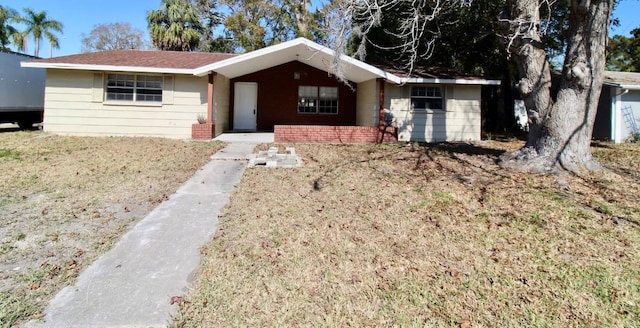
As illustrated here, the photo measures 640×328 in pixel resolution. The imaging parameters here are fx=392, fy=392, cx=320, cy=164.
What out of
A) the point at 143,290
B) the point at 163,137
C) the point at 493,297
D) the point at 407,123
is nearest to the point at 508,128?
the point at 407,123

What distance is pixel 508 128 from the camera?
1961cm

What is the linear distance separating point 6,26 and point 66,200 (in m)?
39.1

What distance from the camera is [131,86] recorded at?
14.0 meters

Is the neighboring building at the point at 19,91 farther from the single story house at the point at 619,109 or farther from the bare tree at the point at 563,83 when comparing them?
the single story house at the point at 619,109

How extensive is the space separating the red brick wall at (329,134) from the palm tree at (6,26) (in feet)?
113

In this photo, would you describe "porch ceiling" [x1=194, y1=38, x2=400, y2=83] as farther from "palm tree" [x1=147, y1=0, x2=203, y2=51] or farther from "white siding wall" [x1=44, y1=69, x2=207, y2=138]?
"palm tree" [x1=147, y1=0, x2=203, y2=51]

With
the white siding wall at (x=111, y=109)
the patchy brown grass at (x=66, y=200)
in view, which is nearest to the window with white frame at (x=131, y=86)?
the white siding wall at (x=111, y=109)

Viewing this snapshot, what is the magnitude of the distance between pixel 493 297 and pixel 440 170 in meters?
5.34

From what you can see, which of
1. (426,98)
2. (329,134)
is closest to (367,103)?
(426,98)

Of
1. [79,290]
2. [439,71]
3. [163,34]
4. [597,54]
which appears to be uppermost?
[163,34]

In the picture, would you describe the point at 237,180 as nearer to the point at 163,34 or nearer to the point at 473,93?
the point at 473,93

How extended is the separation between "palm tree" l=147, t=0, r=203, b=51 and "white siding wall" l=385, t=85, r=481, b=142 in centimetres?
1759

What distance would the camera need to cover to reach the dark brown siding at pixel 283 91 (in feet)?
57.4

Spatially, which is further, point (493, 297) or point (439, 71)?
point (439, 71)
